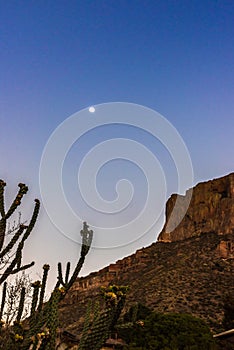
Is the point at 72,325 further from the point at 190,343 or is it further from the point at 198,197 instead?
the point at 198,197

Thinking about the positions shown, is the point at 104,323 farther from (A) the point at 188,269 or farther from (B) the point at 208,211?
(B) the point at 208,211

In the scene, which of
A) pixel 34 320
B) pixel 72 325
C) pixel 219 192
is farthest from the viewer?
pixel 219 192

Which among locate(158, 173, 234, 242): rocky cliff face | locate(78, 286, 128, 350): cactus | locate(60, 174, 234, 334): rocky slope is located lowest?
locate(78, 286, 128, 350): cactus

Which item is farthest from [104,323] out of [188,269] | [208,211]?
[208,211]

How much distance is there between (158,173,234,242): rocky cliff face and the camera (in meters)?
88.8

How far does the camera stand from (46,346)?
4.74 m

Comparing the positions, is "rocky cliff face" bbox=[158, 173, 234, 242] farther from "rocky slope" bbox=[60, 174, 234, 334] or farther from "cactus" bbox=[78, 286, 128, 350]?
"cactus" bbox=[78, 286, 128, 350]

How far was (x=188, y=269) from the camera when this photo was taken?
203 feet

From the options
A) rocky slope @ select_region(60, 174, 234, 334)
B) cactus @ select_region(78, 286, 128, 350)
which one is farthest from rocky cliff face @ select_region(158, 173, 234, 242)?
cactus @ select_region(78, 286, 128, 350)

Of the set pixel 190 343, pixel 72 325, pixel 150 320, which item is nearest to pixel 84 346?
pixel 190 343

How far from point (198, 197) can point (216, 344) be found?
77644 mm

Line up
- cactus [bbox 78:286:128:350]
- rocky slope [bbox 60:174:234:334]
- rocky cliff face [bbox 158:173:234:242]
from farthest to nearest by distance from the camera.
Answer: rocky cliff face [bbox 158:173:234:242] < rocky slope [bbox 60:174:234:334] < cactus [bbox 78:286:128:350]

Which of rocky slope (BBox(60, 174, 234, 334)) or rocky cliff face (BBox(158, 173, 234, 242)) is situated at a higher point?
rocky cliff face (BBox(158, 173, 234, 242))

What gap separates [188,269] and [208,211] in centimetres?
3634
